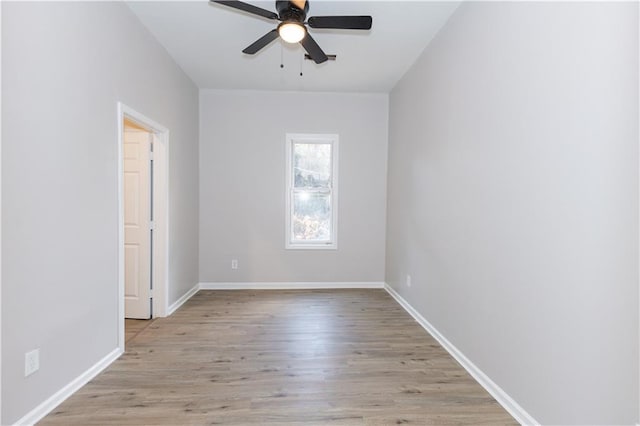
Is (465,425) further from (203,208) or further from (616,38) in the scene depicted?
(203,208)

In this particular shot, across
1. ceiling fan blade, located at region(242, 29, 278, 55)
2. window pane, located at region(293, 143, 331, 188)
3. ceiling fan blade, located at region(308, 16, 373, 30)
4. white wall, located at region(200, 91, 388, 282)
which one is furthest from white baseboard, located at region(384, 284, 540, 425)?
ceiling fan blade, located at region(242, 29, 278, 55)

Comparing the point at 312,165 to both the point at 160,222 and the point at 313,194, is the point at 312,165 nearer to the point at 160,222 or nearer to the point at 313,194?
the point at 313,194

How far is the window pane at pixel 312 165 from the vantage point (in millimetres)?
5031

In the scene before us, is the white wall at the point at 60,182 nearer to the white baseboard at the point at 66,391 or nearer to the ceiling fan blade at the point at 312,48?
the white baseboard at the point at 66,391

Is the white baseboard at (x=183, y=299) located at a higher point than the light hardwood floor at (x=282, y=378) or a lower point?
higher

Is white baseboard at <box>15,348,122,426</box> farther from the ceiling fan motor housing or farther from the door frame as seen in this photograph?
the ceiling fan motor housing

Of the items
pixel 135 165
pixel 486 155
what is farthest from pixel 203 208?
pixel 486 155

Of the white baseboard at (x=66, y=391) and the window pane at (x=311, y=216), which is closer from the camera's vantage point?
the white baseboard at (x=66, y=391)

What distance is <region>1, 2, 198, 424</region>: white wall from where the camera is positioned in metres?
1.71

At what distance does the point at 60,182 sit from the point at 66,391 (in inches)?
52.2

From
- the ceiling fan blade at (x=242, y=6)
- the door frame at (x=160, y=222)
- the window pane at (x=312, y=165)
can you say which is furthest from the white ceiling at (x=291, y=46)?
the door frame at (x=160, y=222)

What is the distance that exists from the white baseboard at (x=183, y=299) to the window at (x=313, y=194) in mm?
1436

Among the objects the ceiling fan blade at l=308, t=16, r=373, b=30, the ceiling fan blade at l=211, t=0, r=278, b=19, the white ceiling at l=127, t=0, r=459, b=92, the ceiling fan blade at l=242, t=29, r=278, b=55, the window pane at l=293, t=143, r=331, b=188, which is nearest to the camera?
the ceiling fan blade at l=211, t=0, r=278, b=19

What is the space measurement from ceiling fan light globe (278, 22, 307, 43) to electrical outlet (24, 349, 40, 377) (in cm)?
257
